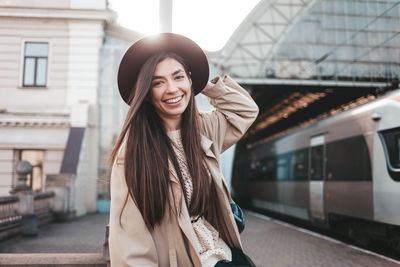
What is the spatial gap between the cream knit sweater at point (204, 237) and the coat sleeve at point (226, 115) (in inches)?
11.8

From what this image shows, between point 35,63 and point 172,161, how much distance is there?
15.2m

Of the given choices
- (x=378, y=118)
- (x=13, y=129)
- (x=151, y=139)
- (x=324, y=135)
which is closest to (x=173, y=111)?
(x=151, y=139)

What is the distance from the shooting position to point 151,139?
2.19m

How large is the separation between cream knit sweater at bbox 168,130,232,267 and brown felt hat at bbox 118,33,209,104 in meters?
0.47

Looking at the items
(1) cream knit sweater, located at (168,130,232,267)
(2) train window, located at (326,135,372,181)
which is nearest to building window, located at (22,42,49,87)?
(2) train window, located at (326,135,372,181)

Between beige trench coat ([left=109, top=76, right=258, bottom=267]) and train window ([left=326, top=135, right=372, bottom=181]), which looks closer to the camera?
beige trench coat ([left=109, top=76, right=258, bottom=267])

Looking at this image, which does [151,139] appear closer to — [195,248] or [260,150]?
[195,248]

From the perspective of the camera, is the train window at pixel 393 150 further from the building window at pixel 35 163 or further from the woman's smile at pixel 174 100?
the building window at pixel 35 163

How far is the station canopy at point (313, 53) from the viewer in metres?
18.6

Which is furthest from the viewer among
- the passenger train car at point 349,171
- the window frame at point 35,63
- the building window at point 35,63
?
the building window at point 35,63

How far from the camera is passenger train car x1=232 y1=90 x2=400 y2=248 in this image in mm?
8125

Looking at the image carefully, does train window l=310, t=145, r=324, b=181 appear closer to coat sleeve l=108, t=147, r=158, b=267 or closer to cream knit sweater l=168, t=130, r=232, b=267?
cream knit sweater l=168, t=130, r=232, b=267

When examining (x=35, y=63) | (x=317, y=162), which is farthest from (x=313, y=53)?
(x=35, y=63)

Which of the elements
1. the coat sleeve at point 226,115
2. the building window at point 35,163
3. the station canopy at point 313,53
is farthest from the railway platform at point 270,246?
the station canopy at point 313,53
